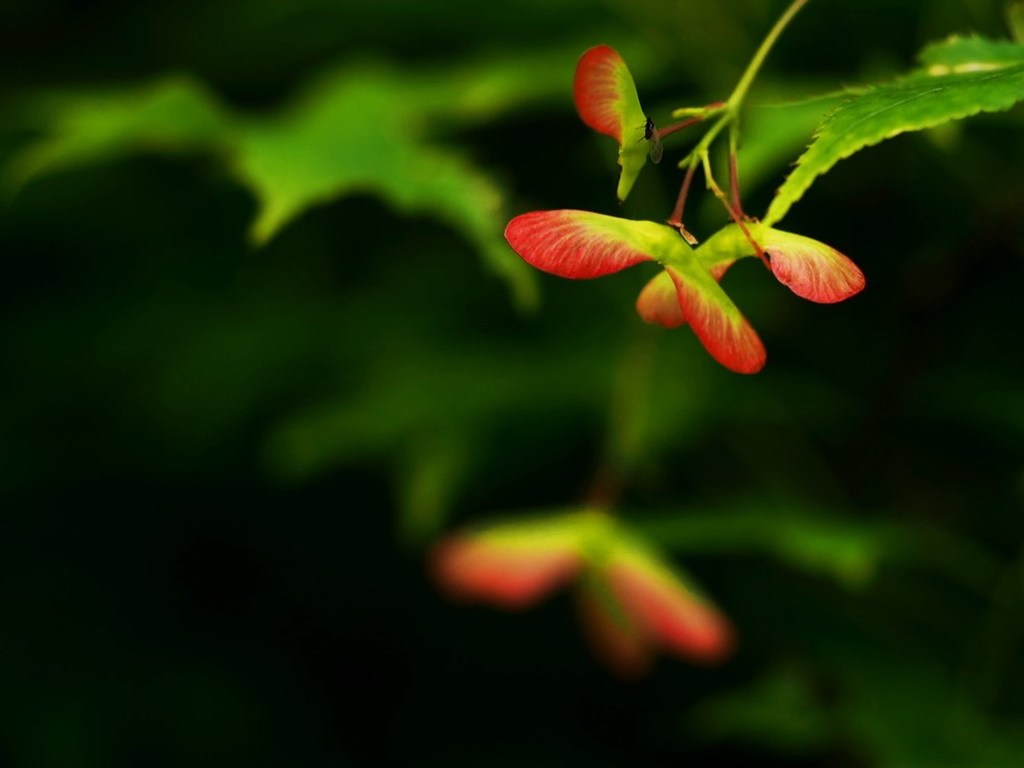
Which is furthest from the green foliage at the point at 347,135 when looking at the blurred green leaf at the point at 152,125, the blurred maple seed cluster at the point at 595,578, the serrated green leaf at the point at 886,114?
the serrated green leaf at the point at 886,114

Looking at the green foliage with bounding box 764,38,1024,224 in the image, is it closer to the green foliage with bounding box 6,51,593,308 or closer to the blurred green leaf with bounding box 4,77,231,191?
the green foliage with bounding box 6,51,593,308

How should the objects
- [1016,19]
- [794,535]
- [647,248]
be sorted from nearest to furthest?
1. [647,248]
2. [1016,19]
3. [794,535]

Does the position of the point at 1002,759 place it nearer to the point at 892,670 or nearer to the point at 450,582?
the point at 892,670

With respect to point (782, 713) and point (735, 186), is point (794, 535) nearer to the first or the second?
point (782, 713)

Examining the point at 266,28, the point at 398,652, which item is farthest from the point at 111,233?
the point at 398,652

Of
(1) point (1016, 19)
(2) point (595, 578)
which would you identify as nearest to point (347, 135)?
(2) point (595, 578)

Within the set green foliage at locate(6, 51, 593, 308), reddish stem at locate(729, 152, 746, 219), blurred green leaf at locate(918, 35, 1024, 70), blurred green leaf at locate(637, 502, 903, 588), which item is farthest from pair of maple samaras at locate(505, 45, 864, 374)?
blurred green leaf at locate(637, 502, 903, 588)
